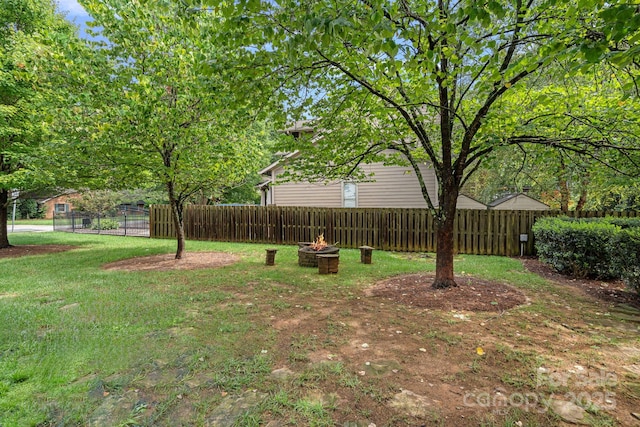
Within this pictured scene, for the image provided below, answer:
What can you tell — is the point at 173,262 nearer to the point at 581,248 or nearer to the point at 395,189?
the point at 395,189

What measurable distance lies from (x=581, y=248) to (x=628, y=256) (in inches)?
66.6

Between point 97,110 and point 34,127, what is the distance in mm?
5034

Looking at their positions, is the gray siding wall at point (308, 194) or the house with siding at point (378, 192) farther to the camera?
the gray siding wall at point (308, 194)

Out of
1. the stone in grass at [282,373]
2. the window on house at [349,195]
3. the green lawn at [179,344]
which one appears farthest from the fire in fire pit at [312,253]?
the window on house at [349,195]

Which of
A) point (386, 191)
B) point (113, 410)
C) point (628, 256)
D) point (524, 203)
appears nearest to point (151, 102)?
point (113, 410)

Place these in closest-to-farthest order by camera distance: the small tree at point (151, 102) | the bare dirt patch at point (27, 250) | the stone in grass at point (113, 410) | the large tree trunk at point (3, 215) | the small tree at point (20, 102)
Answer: the stone in grass at point (113, 410) < the small tree at point (151, 102) < the small tree at point (20, 102) < the bare dirt patch at point (27, 250) < the large tree trunk at point (3, 215)

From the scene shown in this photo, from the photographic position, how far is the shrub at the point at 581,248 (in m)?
6.11

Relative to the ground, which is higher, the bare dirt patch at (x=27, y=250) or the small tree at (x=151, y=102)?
the small tree at (x=151, y=102)

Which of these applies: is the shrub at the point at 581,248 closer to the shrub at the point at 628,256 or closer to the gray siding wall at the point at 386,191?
the shrub at the point at 628,256

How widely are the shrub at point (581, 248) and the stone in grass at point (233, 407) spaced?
252 inches

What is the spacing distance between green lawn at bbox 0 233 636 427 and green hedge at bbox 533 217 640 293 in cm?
96

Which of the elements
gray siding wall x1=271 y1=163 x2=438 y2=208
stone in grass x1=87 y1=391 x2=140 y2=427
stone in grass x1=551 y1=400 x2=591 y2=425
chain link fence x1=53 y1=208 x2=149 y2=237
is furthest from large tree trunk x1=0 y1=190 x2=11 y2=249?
stone in grass x1=551 y1=400 x2=591 y2=425

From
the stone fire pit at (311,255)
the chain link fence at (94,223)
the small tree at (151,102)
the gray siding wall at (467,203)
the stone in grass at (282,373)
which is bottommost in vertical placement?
the stone in grass at (282,373)

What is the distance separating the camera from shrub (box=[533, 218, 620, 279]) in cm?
611
